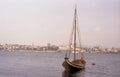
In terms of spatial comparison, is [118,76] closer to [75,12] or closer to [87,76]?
[87,76]

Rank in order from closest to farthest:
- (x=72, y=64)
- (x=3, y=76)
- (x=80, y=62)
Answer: (x=3, y=76), (x=72, y=64), (x=80, y=62)

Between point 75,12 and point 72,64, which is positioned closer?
point 72,64

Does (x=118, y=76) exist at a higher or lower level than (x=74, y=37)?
lower

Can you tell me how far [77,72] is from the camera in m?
53.0

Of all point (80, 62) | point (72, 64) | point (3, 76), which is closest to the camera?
point (3, 76)

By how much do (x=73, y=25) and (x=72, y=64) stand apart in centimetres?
850

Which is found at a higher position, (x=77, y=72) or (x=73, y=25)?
(x=73, y=25)

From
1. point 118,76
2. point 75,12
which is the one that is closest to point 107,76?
point 118,76

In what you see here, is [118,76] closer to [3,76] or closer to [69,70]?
[69,70]

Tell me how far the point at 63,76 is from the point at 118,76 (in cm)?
1128

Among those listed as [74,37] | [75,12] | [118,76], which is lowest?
[118,76]

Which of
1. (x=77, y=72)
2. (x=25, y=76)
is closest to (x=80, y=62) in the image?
(x=77, y=72)

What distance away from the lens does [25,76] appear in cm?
4850

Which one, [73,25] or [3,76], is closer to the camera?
[3,76]
